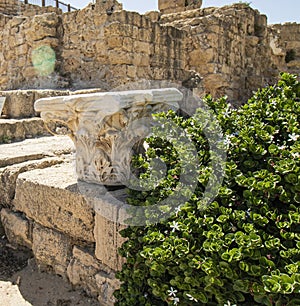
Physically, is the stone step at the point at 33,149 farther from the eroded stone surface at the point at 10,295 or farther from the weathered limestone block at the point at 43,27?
the weathered limestone block at the point at 43,27

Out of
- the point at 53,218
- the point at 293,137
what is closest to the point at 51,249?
the point at 53,218

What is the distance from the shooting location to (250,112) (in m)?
1.89

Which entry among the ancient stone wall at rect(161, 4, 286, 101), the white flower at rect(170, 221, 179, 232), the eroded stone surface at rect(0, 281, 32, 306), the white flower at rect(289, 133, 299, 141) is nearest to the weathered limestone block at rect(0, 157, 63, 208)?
the eroded stone surface at rect(0, 281, 32, 306)

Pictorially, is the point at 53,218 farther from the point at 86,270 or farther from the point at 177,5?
the point at 177,5

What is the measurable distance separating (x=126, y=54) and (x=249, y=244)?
17.8 ft

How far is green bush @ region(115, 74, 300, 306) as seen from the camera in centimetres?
126

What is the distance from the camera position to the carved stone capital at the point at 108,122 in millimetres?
2090

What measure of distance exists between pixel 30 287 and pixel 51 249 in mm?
306

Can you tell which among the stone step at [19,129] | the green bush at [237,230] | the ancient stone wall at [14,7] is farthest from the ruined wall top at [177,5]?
the green bush at [237,230]

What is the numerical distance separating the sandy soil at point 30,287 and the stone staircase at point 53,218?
0.20 feet

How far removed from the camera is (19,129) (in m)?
4.48

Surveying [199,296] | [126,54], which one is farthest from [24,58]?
[199,296]

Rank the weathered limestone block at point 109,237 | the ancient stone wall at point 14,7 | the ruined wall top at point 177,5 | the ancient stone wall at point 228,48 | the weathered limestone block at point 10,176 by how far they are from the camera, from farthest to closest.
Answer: the ancient stone wall at point 14,7, the ruined wall top at point 177,5, the ancient stone wall at point 228,48, the weathered limestone block at point 10,176, the weathered limestone block at point 109,237

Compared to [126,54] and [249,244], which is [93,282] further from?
[126,54]
